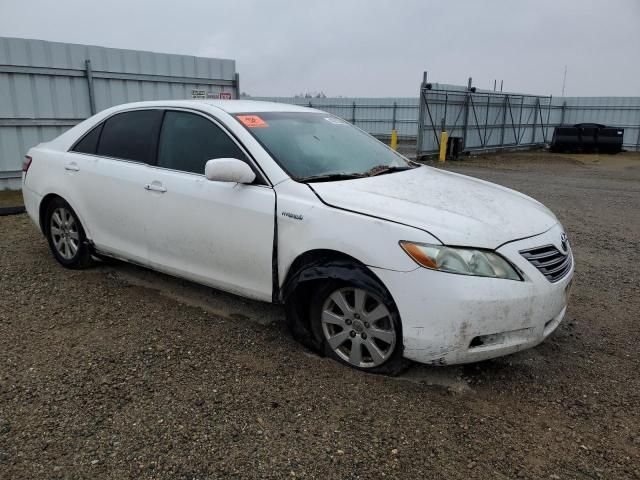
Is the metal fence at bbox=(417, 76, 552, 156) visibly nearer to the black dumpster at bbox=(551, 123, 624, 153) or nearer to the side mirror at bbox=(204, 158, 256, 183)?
the black dumpster at bbox=(551, 123, 624, 153)

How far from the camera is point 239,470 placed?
2.45 metres

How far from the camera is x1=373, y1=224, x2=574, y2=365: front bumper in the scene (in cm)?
285

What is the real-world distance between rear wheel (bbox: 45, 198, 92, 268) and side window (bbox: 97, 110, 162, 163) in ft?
2.39

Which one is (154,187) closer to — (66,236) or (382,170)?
(66,236)

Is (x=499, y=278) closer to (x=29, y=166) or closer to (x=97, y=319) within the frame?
(x=97, y=319)

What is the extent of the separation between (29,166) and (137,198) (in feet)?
5.94

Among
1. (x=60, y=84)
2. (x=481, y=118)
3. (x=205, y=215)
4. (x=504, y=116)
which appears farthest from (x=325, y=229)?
(x=504, y=116)

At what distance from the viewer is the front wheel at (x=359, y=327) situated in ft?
10.2

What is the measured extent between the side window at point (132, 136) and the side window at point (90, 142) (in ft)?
0.20

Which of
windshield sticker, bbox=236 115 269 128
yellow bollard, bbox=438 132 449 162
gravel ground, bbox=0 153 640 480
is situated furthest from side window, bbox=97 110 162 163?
yellow bollard, bbox=438 132 449 162

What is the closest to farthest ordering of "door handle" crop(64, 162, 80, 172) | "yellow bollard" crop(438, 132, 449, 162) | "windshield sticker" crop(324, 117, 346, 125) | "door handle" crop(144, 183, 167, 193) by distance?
"door handle" crop(144, 183, 167, 193) → "windshield sticker" crop(324, 117, 346, 125) → "door handle" crop(64, 162, 80, 172) → "yellow bollard" crop(438, 132, 449, 162)

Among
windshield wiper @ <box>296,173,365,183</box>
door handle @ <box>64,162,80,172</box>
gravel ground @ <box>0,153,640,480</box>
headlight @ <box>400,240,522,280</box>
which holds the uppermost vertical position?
windshield wiper @ <box>296,173,365,183</box>

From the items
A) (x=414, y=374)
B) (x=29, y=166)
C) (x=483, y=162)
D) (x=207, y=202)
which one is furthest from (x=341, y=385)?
(x=483, y=162)

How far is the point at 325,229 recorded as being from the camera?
320cm
